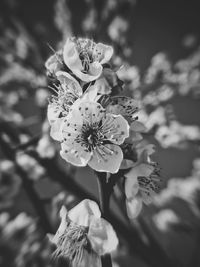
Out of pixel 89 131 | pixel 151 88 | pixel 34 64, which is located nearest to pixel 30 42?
pixel 34 64

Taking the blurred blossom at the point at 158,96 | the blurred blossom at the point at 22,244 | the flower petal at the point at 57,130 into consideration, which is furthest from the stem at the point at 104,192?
the blurred blossom at the point at 158,96

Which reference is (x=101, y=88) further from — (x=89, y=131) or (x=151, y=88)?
(x=151, y=88)

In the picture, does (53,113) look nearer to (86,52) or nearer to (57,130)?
(57,130)

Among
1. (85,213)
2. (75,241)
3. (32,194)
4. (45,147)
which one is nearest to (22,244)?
(32,194)

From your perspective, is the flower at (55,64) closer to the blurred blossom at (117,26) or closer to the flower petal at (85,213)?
the flower petal at (85,213)

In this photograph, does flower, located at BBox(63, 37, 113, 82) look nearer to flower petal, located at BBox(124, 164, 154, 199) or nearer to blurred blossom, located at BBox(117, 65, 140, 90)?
flower petal, located at BBox(124, 164, 154, 199)

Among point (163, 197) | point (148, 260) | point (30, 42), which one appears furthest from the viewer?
point (163, 197)
